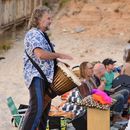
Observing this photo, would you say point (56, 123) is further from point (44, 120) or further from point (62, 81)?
point (62, 81)

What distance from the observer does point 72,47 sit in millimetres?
13188

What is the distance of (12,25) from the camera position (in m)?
14.1

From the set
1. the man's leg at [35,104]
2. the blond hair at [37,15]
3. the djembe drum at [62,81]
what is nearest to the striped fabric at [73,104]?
the djembe drum at [62,81]

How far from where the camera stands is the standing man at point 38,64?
4.93 m

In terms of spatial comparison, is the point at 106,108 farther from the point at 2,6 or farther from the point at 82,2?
the point at 82,2

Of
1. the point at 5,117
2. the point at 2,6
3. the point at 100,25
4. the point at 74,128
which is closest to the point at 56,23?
the point at 100,25

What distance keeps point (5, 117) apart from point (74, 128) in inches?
52.2

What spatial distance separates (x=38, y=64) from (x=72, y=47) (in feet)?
27.1

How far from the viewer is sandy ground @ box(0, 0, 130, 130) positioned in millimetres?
8766

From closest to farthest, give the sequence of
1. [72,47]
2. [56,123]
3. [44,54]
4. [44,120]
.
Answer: [44,54] < [44,120] < [56,123] < [72,47]

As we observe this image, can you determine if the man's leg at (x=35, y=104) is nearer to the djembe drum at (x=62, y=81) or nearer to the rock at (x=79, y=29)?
the djembe drum at (x=62, y=81)

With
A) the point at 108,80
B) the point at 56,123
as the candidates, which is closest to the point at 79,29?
the point at 108,80

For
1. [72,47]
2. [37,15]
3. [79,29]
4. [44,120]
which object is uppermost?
[37,15]

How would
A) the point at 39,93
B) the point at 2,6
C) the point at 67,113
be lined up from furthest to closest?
the point at 2,6, the point at 67,113, the point at 39,93
